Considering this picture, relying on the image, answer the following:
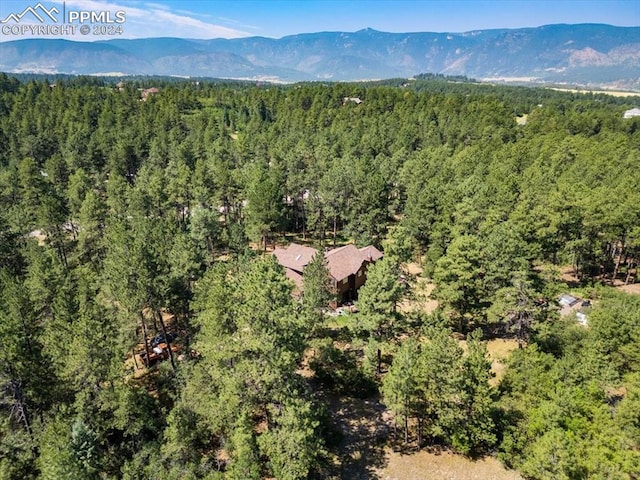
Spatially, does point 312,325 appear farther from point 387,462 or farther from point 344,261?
point 344,261

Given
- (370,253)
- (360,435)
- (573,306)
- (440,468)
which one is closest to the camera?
(440,468)

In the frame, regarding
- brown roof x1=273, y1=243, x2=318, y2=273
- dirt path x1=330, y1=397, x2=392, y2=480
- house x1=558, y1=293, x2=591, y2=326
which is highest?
brown roof x1=273, y1=243, x2=318, y2=273

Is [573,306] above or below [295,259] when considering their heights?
below

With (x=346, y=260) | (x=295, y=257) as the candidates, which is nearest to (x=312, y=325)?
(x=346, y=260)

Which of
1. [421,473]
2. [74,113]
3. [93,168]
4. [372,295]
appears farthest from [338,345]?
[74,113]

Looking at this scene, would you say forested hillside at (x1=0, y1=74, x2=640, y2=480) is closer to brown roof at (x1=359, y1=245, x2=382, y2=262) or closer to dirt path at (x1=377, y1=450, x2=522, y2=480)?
dirt path at (x1=377, y1=450, x2=522, y2=480)

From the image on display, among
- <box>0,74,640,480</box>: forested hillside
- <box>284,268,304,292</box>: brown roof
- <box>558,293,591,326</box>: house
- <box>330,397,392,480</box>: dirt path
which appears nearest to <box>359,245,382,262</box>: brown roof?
<box>0,74,640,480</box>: forested hillside
